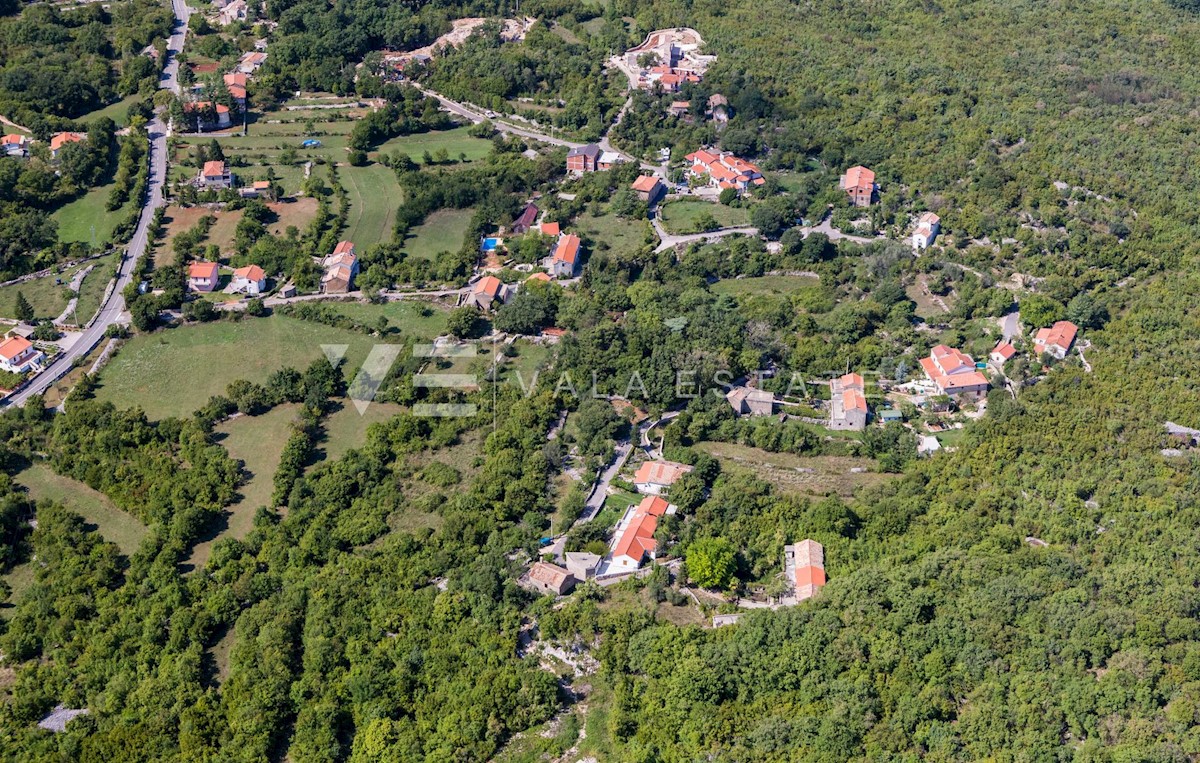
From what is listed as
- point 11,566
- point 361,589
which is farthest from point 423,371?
point 11,566

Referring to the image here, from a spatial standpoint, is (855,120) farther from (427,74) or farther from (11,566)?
(11,566)

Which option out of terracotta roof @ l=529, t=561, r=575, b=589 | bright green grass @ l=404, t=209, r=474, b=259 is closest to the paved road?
bright green grass @ l=404, t=209, r=474, b=259

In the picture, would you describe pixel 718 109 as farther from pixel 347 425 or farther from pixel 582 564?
pixel 582 564

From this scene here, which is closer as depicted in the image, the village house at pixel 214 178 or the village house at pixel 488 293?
the village house at pixel 488 293

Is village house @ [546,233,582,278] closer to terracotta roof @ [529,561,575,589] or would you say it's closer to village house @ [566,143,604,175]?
village house @ [566,143,604,175]

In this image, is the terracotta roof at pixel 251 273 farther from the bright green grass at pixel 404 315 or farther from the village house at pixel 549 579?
the village house at pixel 549 579

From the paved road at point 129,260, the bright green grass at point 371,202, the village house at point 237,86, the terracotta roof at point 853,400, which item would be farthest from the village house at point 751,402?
the village house at point 237,86

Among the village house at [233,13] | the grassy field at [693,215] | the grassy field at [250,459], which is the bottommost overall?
the grassy field at [250,459]
